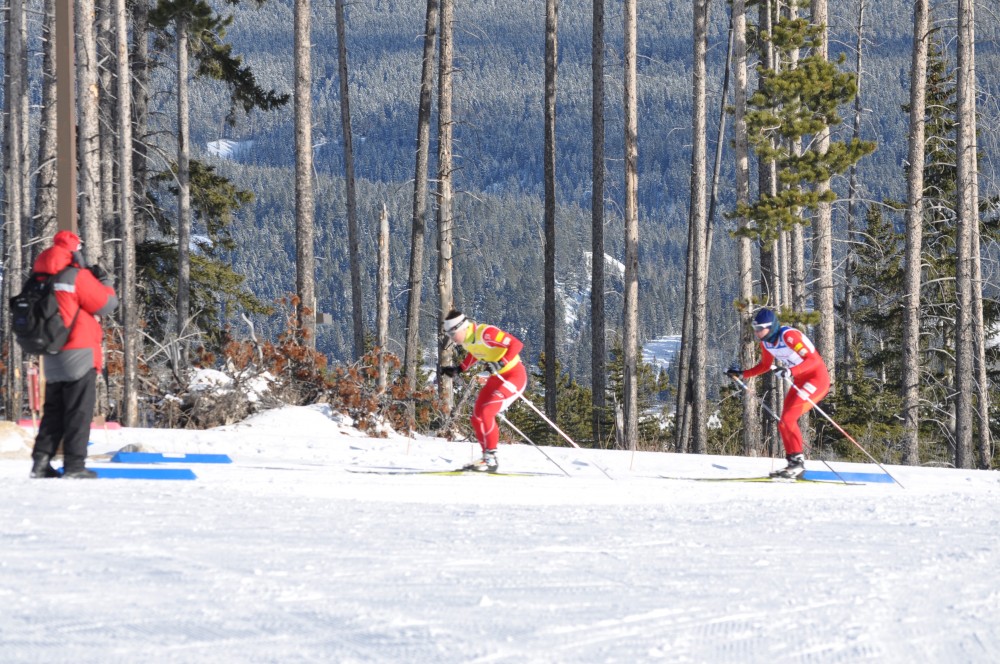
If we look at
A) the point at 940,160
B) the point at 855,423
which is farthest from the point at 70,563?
the point at 940,160

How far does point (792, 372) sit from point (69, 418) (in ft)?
25.3

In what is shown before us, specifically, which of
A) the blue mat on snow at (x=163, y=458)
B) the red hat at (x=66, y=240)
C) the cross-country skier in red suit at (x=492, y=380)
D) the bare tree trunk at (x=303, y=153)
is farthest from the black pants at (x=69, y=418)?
the bare tree trunk at (x=303, y=153)

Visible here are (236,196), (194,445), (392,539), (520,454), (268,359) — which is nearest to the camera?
(392,539)

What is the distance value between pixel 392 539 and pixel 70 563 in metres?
1.77

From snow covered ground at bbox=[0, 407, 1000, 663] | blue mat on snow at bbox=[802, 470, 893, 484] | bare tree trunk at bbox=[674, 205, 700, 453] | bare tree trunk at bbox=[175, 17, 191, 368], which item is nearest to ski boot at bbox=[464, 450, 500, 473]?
snow covered ground at bbox=[0, 407, 1000, 663]

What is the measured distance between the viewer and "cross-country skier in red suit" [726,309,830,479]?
1201cm

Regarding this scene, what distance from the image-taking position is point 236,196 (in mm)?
25812

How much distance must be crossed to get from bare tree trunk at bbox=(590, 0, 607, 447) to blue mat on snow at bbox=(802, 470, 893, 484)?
1188 cm

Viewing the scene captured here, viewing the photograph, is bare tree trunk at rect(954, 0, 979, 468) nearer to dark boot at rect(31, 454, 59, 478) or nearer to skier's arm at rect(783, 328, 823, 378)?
skier's arm at rect(783, 328, 823, 378)

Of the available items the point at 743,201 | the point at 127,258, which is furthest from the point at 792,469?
the point at 127,258

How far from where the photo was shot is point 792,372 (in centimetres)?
1233

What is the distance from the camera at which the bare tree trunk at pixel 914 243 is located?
66.5ft

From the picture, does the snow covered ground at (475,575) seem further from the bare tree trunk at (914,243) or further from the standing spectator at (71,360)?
the bare tree trunk at (914,243)

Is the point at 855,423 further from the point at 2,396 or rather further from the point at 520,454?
the point at 2,396
